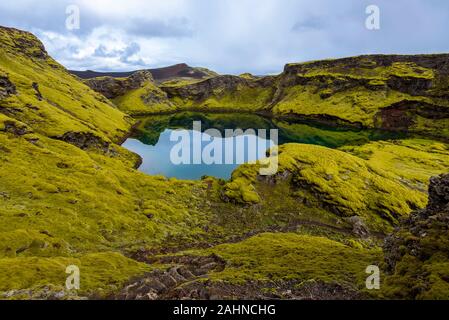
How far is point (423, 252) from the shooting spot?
34625mm

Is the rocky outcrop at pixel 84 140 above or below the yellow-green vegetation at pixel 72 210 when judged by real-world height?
above

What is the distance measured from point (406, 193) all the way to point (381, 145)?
83.0m

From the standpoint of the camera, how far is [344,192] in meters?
81.6

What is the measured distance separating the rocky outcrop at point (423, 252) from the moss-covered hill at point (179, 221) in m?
3.37

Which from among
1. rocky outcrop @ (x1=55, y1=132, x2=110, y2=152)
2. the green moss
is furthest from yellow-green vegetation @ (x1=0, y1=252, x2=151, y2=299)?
the green moss

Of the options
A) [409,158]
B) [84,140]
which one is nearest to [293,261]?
[84,140]

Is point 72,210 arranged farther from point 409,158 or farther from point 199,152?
point 409,158

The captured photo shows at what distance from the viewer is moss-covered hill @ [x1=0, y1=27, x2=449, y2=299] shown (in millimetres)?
36000

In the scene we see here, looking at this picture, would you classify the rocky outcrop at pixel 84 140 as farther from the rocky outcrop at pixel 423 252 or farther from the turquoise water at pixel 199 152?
the rocky outcrop at pixel 423 252

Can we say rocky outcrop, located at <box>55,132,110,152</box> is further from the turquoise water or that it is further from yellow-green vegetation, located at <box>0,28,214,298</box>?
the turquoise water

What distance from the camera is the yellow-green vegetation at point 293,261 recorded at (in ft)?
123

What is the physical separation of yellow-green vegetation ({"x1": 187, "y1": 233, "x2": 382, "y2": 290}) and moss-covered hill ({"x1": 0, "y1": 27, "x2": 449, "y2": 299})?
0.15 meters

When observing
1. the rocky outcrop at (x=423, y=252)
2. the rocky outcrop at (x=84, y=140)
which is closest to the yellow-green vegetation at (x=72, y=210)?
the rocky outcrop at (x=84, y=140)
